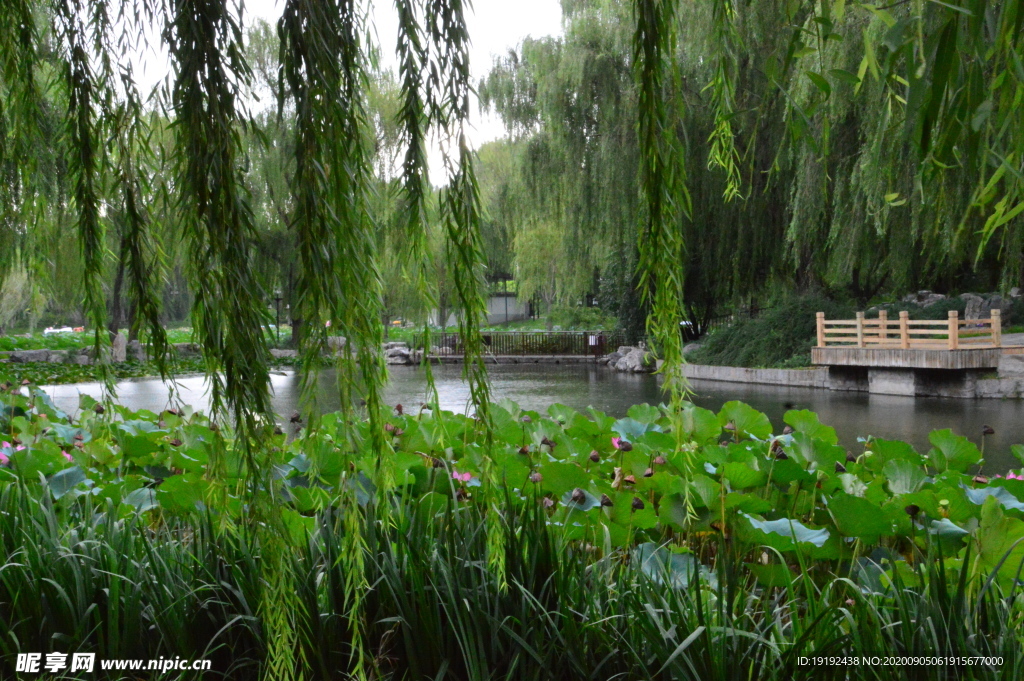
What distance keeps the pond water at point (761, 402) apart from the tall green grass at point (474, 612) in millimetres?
3919

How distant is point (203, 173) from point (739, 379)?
12554 millimetres

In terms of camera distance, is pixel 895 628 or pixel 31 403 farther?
pixel 31 403

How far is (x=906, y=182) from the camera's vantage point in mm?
7898

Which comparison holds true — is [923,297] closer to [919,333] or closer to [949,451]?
[919,333]

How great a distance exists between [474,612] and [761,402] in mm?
8565

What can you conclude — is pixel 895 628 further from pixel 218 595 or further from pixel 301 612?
pixel 218 595

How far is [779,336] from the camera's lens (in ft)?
42.7

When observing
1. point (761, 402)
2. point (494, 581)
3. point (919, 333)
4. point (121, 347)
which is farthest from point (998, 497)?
point (121, 347)

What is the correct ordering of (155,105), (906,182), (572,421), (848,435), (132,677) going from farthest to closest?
(906,182) < (848,435) < (572,421) < (132,677) < (155,105)

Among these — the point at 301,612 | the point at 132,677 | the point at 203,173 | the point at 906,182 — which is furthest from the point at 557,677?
the point at 906,182

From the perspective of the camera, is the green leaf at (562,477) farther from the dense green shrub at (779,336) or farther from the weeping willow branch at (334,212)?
the dense green shrub at (779,336)

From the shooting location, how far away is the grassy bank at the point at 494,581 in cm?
126

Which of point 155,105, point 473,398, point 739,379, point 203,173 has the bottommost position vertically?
point 739,379

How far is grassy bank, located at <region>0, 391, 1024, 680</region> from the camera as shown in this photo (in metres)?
1.26
